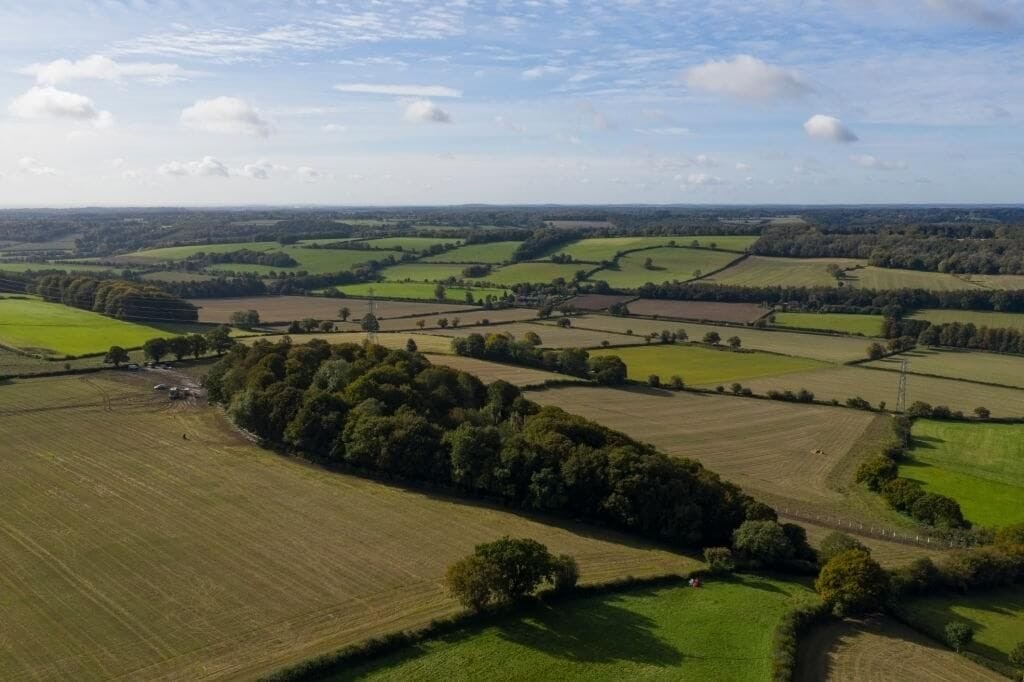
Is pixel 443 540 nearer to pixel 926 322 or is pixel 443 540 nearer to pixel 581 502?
pixel 581 502

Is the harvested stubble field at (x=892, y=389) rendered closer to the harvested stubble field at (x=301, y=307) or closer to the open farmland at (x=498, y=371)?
the open farmland at (x=498, y=371)

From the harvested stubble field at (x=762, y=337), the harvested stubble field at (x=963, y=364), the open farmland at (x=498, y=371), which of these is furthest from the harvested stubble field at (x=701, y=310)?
the open farmland at (x=498, y=371)

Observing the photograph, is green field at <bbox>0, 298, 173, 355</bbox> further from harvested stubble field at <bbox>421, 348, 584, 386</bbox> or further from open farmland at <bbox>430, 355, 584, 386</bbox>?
open farmland at <bbox>430, 355, 584, 386</bbox>

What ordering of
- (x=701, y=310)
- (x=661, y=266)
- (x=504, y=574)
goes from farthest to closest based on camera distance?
(x=661, y=266)
(x=701, y=310)
(x=504, y=574)

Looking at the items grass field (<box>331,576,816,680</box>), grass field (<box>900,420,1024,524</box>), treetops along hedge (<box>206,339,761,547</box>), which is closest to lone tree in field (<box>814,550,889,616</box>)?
grass field (<box>331,576,816,680</box>)

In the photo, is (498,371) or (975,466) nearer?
(975,466)

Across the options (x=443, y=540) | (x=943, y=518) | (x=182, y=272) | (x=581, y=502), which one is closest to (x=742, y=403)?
(x=943, y=518)

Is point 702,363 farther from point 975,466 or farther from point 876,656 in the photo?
point 876,656

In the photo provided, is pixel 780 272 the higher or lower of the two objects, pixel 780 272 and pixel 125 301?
the higher

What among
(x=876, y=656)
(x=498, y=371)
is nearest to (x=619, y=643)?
(x=876, y=656)
